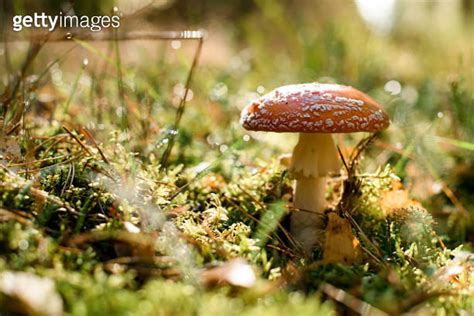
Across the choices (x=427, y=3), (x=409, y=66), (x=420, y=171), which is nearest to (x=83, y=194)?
(x=420, y=171)

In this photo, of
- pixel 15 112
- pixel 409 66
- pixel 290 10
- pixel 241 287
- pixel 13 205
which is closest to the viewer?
pixel 241 287

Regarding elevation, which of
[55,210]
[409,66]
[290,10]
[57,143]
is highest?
[290,10]

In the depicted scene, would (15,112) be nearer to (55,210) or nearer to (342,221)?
(55,210)

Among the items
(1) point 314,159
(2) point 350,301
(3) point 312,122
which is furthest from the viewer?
(1) point 314,159

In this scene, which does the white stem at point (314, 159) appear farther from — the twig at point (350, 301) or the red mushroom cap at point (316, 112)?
the twig at point (350, 301)

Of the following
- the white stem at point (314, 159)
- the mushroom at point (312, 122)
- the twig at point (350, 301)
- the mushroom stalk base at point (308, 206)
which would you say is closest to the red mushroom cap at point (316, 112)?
the mushroom at point (312, 122)

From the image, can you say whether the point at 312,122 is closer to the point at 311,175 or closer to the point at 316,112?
the point at 316,112

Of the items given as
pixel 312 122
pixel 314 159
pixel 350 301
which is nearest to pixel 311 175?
pixel 314 159

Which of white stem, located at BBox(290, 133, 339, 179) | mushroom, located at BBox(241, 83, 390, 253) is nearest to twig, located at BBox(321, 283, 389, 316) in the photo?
mushroom, located at BBox(241, 83, 390, 253)
